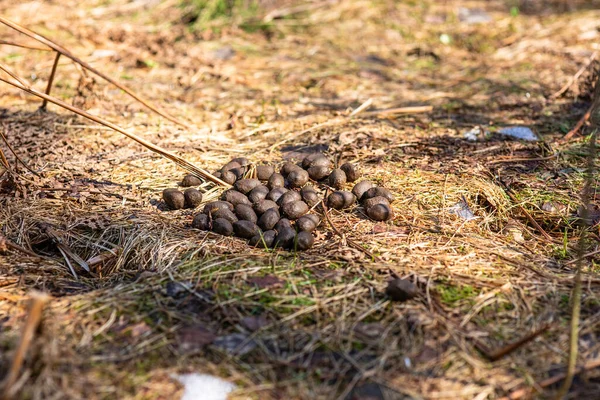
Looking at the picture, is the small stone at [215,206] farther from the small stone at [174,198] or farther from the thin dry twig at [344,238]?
the thin dry twig at [344,238]

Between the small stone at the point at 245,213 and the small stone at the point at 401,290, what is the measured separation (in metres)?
1.03

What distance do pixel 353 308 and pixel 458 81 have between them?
3986mm

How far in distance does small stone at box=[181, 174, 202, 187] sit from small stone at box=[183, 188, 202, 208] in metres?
0.21

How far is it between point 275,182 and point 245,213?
42cm

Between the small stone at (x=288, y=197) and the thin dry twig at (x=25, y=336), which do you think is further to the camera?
the small stone at (x=288, y=197)

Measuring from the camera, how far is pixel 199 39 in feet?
21.6

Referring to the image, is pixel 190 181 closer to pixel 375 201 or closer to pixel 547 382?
pixel 375 201

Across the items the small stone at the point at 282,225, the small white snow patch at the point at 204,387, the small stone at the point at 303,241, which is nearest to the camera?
the small white snow patch at the point at 204,387

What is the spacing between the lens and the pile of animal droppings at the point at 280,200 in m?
3.22

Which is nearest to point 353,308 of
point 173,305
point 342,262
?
point 342,262

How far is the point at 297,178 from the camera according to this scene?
146 inches

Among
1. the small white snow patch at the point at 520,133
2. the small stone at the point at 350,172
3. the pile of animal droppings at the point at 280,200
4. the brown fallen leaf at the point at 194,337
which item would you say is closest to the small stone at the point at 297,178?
the pile of animal droppings at the point at 280,200

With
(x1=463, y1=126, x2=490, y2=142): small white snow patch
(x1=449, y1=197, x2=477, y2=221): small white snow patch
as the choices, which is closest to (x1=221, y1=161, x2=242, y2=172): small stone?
(x1=449, y1=197, x2=477, y2=221): small white snow patch

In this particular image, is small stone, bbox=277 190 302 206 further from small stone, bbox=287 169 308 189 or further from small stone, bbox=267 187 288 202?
small stone, bbox=287 169 308 189
